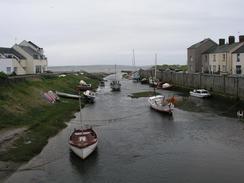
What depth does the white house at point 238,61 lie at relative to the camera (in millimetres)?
79225

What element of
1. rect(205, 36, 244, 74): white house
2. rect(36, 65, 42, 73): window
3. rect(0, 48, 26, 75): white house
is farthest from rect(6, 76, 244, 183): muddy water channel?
rect(36, 65, 42, 73): window

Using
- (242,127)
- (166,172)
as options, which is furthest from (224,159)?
(242,127)

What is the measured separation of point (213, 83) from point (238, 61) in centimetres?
987

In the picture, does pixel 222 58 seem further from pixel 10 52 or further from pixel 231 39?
pixel 10 52

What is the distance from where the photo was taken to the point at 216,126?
143ft

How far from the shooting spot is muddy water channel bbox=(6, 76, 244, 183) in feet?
88.8

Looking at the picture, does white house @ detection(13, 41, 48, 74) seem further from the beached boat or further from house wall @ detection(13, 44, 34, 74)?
the beached boat

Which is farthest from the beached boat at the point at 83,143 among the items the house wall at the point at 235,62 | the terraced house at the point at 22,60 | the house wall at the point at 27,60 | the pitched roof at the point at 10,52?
the house wall at the point at 27,60

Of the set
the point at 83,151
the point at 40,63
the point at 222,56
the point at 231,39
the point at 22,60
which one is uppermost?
the point at 231,39

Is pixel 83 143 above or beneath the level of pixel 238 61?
beneath

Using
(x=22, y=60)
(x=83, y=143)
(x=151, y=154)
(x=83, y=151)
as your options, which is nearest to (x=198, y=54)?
(x=22, y=60)

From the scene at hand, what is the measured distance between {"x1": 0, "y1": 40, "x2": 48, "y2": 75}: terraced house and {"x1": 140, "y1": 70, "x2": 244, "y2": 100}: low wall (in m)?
36.1

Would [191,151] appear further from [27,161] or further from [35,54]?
[35,54]

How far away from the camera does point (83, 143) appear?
31.9m
